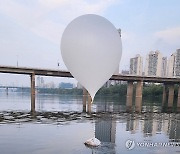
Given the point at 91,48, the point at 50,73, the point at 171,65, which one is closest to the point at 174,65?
the point at 171,65

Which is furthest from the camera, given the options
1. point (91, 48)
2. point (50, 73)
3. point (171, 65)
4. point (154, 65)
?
point (154, 65)

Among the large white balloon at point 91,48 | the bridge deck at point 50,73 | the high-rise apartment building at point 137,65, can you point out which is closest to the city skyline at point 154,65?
the high-rise apartment building at point 137,65

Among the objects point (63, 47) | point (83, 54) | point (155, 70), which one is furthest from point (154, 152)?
point (155, 70)

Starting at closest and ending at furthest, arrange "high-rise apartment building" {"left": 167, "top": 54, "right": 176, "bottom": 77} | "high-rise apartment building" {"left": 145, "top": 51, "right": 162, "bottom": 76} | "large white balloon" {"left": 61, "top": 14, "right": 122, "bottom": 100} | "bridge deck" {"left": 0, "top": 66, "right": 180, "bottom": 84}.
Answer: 1. "large white balloon" {"left": 61, "top": 14, "right": 122, "bottom": 100}
2. "bridge deck" {"left": 0, "top": 66, "right": 180, "bottom": 84}
3. "high-rise apartment building" {"left": 167, "top": 54, "right": 176, "bottom": 77}
4. "high-rise apartment building" {"left": 145, "top": 51, "right": 162, "bottom": 76}

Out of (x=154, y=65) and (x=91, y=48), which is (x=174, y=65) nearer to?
(x=154, y=65)

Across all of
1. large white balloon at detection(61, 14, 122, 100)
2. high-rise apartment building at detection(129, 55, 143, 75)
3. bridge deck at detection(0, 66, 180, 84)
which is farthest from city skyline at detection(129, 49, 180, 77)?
large white balloon at detection(61, 14, 122, 100)

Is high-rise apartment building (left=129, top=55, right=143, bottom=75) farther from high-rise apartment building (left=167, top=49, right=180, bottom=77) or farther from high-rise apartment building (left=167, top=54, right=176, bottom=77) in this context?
high-rise apartment building (left=167, top=49, right=180, bottom=77)
